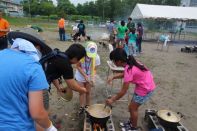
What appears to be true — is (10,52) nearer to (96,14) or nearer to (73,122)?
(73,122)

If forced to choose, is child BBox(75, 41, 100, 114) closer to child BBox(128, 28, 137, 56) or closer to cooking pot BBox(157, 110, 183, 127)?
cooking pot BBox(157, 110, 183, 127)

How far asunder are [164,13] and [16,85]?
21322 mm

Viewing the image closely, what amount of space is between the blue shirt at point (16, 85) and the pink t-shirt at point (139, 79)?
6.98ft

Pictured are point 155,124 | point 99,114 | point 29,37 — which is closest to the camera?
point 29,37

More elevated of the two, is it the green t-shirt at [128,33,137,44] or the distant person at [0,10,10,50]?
the distant person at [0,10,10,50]

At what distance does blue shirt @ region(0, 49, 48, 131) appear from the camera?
1605mm

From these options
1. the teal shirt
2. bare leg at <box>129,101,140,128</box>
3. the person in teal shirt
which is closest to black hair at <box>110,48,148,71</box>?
bare leg at <box>129,101,140,128</box>

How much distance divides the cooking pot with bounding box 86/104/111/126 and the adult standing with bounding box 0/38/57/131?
1.97m

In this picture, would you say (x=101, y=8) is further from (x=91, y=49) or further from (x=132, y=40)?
(x=91, y=49)

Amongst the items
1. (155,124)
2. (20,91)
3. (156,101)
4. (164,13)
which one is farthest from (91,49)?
(164,13)

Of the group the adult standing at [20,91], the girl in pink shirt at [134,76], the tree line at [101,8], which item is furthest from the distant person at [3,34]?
the tree line at [101,8]

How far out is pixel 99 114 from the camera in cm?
393

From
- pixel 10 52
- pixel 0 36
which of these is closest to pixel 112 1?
pixel 0 36

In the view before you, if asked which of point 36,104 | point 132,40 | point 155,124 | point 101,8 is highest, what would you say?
point 101,8
